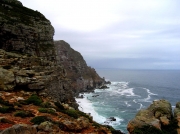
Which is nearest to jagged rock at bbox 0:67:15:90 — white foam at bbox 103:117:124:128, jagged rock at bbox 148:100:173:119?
jagged rock at bbox 148:100:173:119

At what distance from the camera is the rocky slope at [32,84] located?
491 inches

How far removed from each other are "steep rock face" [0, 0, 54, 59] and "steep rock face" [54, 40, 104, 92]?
8712 centimetres

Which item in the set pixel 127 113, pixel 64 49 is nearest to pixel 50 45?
pixel 127 113

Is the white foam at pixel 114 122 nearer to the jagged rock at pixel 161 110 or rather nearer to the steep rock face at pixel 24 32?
the jagged rock at pixel 161 110

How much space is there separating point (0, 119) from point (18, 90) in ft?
29.9

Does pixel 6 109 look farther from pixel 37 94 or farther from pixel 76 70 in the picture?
pixel 76 70

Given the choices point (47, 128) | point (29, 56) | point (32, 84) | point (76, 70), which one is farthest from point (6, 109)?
point (76, 70)

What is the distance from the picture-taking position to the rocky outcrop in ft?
77.0

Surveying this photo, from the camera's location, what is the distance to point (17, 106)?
15727 millimetres

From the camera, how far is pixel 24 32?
110 feet

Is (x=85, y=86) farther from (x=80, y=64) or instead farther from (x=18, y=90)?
(x=18, y=90)

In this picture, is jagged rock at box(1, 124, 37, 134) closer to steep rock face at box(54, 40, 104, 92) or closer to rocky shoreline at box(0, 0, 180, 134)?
rocky shoreline at box(0, 0, 180, 134)

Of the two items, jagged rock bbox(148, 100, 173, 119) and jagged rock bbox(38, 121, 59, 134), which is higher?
jagged rock bbox(38, 121, 59, 134)

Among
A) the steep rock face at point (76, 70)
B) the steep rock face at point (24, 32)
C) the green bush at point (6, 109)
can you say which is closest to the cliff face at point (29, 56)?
the steep rock face at point (24, 32)
